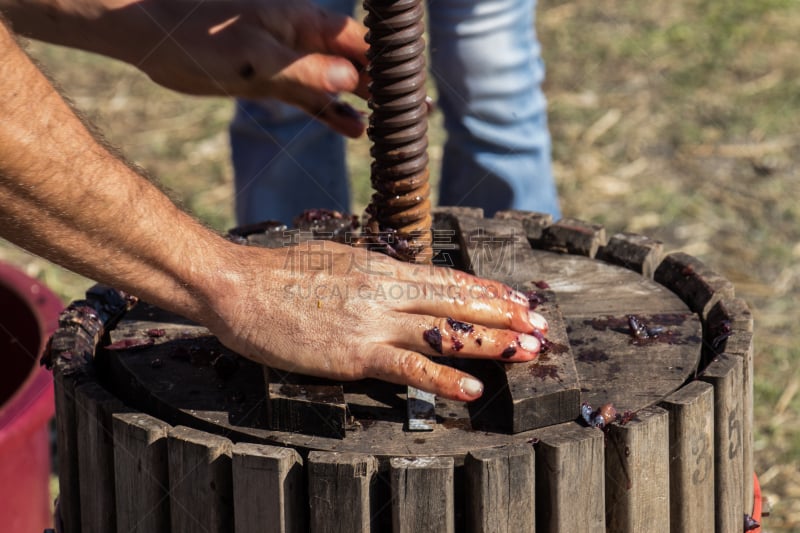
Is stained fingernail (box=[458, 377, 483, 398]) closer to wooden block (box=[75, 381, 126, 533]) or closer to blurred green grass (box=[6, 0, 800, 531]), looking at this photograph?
wooden block (box=[75, 381, 126, 533])

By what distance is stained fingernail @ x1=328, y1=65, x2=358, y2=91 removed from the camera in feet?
9.90

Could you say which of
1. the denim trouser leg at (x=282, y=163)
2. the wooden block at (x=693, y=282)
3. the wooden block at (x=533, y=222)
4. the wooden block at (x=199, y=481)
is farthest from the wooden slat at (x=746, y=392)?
the denim trouser leg at (x=282, y=163)

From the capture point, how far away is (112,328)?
277 cm

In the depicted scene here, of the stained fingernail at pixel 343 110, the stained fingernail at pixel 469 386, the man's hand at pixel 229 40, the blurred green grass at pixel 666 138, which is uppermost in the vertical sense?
the blurred green grass at pixel 666 138

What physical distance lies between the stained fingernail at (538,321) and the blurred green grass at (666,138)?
6.75ft

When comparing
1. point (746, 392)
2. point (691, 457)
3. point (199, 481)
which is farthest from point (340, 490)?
point (746, 392)

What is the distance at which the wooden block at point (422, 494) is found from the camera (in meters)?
2.08

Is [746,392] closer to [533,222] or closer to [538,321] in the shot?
[538,321]

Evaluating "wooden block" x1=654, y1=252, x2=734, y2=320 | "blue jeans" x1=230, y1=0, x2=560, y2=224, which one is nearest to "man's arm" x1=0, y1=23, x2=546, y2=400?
"wooden block" x1=654, y1=252, x2=734, y2=320

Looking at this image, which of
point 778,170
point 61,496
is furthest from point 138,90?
point 61,496

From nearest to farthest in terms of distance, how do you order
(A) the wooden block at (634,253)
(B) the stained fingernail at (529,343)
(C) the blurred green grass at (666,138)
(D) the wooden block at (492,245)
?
(B) the stained fingernail at (529,343) < (D) the wooden block at (492,245) < (A) the wooden block at (634,253) < (C) the blurred green grass at (666,138)

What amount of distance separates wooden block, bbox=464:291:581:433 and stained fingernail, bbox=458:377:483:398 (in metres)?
0.06

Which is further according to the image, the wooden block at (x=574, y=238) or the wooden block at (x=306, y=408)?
the wooden block at (x=574, y=238)

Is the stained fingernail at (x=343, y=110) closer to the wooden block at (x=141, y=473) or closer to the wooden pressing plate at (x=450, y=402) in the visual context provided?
the wooden pressing plate at (x=450, y=402)
